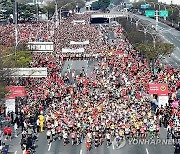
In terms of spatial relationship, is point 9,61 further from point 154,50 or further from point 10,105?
point 154,50

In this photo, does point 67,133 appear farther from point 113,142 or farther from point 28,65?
point 28,65

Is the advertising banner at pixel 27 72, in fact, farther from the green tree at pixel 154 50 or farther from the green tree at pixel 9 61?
the green tree at pixel 154 50

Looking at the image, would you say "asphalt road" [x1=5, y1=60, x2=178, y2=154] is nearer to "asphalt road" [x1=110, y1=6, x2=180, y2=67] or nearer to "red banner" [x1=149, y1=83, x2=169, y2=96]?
"red banner" [x1=149, y1=83, x2=169, y2=96]

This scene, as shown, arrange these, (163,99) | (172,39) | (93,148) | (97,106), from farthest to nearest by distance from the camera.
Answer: (172,39) < (163,99) < (97,106) < (93,148)

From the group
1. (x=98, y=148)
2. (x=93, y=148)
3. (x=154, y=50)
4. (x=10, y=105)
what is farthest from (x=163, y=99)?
(x=154, y=50)

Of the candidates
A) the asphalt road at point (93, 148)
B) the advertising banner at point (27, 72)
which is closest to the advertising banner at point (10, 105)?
the asphalt road at point (93, 148)

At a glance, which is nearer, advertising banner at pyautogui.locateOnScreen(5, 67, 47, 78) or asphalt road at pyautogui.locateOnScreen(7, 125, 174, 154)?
asphalt road at pyautogui.locateOnScreen(7, 125, 174, 154)

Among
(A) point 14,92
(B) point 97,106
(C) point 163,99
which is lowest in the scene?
(B) point 97,106

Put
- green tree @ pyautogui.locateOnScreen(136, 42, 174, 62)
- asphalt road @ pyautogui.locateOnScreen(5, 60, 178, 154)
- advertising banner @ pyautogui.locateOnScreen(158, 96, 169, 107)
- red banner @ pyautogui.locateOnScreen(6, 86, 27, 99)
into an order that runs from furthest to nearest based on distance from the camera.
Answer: green tree @ pyautogui.locateOnScreen(136, 42, 174, 62) < advertising banner @ pyautogui.locateOnScreen(158, 96, 169, 107) < red banner @ pyautogui.locateOnScreen(6, 86, 27, 99) < asphalt road @ pyautogui.locateOnScreen(5, 60, 178, 154)

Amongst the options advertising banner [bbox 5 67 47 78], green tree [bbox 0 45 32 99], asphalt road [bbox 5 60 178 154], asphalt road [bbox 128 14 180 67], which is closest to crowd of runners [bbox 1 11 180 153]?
asphalt road [bbox 5 60 178 154]
